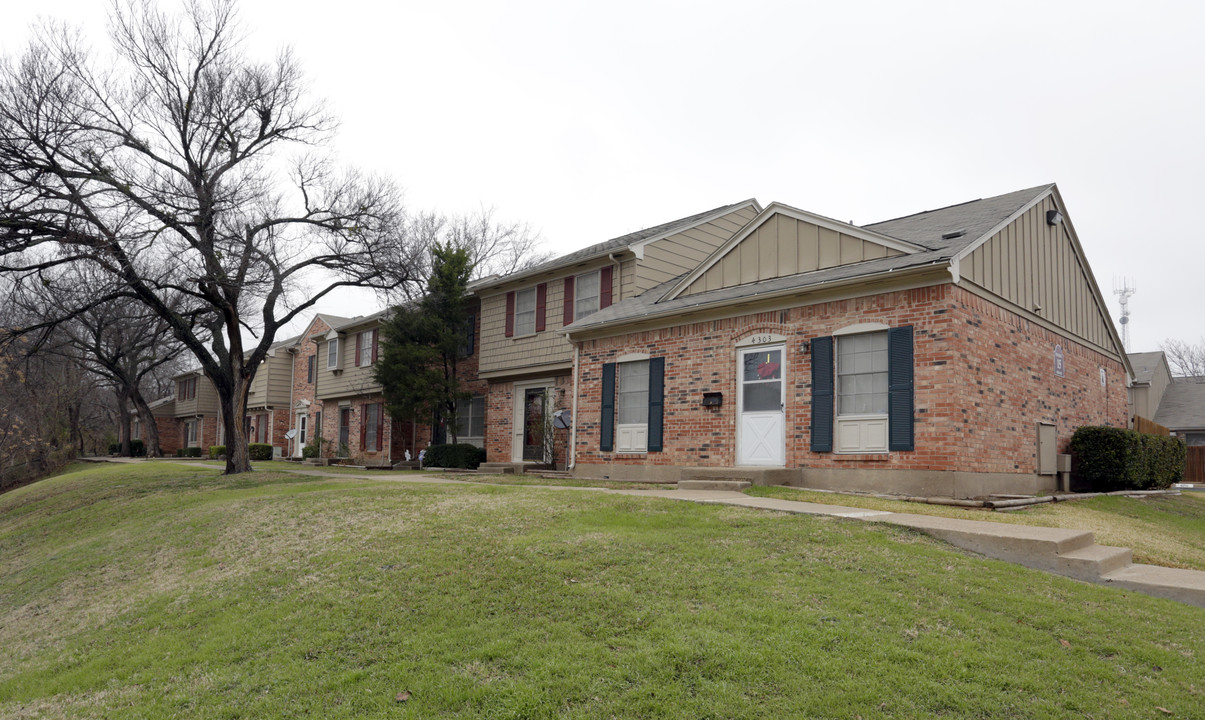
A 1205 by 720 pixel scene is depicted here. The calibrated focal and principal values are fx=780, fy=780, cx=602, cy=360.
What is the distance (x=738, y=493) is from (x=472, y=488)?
4.11 metres

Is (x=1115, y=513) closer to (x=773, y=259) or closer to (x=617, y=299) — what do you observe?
(x=773, y=259)

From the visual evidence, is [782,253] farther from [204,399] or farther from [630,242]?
[204,399]

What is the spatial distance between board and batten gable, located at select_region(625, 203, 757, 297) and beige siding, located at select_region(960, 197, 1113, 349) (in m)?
6.10

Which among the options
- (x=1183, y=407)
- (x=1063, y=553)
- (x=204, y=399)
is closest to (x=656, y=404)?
(x=1063, y=553)

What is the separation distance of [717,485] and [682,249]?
8.10 meters

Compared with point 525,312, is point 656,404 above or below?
below

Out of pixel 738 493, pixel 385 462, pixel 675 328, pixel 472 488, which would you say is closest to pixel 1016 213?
pixel 675 328

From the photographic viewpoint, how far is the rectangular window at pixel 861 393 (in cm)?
1159

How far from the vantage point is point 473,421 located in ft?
72.3

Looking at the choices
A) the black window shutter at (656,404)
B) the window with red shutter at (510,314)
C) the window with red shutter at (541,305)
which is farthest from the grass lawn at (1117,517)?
the window with red shutter at (510,314)

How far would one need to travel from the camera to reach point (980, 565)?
6.48 meters

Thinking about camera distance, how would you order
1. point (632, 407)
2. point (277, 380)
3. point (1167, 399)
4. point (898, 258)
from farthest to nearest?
point (277, 380)
point (1167, 399)
point (632, 407)
point (898, 258)

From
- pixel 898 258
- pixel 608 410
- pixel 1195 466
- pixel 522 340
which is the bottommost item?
pixel 1195 466

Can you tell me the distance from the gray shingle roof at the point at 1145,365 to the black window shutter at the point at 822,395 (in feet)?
79.2
